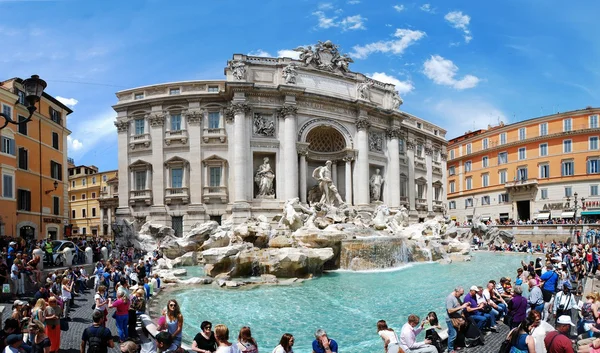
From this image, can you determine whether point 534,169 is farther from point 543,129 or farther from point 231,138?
point 231,138

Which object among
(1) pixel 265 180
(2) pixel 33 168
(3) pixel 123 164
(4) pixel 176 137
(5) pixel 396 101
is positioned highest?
(5) pixel 396 101

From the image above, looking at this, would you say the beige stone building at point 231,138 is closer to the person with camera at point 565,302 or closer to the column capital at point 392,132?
the column capital at point 392,132

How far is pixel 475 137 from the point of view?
47875 millimetres

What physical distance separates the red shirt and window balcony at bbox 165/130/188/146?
26.0 m

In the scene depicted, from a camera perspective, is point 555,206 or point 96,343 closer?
point 96,343

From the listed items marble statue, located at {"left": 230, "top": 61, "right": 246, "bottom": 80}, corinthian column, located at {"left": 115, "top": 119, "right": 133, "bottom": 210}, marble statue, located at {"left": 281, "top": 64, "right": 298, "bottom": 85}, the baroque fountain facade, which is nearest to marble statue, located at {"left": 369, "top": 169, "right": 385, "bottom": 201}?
the baroque fountain facade

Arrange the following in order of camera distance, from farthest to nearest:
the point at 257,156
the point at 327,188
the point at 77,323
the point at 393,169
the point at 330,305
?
the point at 393,169 → the point at 257,156 → the point at 327,188 → the point at 330,305 → the point at 77,323

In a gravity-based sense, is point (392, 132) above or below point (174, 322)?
above

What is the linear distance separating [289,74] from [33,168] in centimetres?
1724

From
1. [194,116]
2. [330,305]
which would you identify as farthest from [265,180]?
[330,305]

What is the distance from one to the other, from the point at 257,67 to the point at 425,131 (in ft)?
67.4

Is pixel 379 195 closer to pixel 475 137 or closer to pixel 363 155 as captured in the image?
pixel 363 155

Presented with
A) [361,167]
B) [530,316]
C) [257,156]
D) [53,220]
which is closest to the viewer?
[530,316]

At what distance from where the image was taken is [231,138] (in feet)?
91.8
